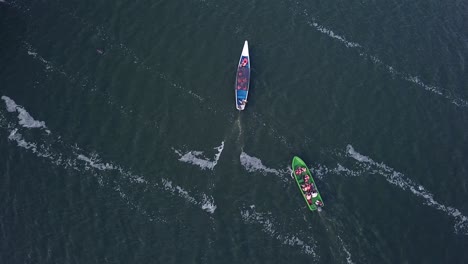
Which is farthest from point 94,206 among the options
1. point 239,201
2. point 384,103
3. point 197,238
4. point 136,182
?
point 384,103

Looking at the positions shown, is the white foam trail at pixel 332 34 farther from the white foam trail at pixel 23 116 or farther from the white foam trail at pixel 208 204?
the white foam trail at pixel 23 116

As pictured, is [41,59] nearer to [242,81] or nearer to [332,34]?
[242,81]

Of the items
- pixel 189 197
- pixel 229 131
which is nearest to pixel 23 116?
pixel 189 197

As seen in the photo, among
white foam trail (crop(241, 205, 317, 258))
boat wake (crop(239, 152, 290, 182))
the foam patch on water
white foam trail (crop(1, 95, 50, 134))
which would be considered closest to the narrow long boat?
boat wake (crop(239, 152, 290, 182))

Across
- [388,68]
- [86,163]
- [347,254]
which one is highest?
[388,68]

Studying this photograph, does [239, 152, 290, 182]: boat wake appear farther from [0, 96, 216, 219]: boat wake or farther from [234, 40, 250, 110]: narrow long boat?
[234, 40, 250, 110]: narrow long boat

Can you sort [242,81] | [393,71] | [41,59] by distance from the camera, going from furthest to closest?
[393,71]
[41,59]
[242,81]
